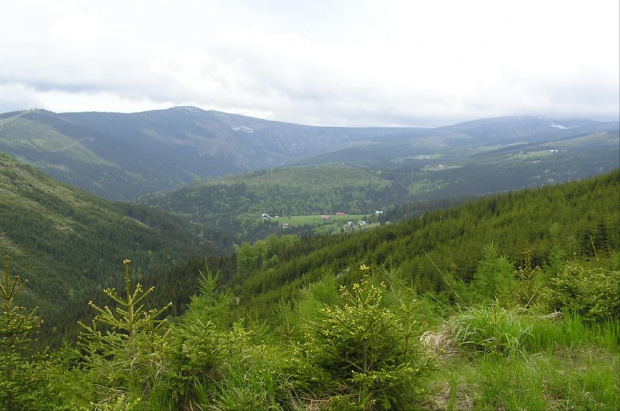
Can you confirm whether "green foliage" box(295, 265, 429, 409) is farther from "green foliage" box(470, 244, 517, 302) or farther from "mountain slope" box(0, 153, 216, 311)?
"mountain slope" box(0, 153, 216, 311)

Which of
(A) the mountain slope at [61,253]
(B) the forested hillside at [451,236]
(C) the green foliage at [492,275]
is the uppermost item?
(C) the green foliage at [492,275]

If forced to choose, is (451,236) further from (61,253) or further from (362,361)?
(61,253)

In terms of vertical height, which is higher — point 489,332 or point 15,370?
point 489,332

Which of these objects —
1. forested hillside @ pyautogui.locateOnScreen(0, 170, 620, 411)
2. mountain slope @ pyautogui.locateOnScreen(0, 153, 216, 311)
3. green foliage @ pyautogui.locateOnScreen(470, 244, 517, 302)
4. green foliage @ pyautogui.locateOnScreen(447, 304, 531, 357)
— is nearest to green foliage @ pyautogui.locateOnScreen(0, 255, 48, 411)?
forested hillside @ pyautogui.locateOnScreen(0, 170, 620, 411)

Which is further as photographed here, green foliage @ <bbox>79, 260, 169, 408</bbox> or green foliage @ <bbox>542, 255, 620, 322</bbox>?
green foliage @ <bbox>542, 255, 620, 322</bbox>

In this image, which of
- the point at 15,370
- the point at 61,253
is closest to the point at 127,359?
the point at 15,370

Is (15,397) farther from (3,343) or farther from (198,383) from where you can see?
(198,383)

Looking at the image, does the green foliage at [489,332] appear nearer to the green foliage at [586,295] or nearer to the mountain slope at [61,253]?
the green foliage at [586,295]

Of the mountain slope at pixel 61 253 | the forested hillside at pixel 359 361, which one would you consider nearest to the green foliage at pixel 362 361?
the forested hillside at pixel 359 361

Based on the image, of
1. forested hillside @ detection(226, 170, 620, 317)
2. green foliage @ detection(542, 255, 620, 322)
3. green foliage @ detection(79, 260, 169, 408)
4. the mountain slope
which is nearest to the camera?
green foliage @ detection(79, 260, 169, 408)

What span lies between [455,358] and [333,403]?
2651 mm

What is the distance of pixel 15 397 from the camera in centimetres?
762

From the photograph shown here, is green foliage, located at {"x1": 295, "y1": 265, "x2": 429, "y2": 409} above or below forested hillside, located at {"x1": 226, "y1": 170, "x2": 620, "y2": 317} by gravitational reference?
above

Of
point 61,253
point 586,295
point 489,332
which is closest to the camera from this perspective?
point 489,332
